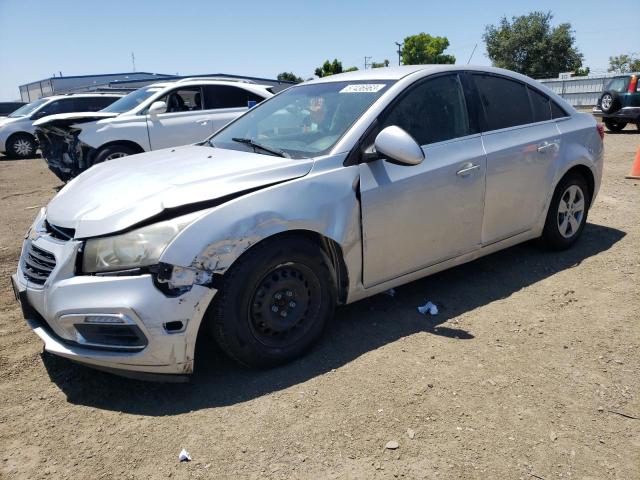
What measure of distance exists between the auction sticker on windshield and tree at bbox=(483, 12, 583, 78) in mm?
52158

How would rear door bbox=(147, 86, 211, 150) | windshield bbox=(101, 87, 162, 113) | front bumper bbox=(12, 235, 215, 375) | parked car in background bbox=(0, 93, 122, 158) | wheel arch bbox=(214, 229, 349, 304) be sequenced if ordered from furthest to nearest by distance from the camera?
1. parked car in background bbox=(0, 93, 122, 158)
2. windshield bbox=(101, 87, 162, 113)
3. rear door bbox=(147, 86, 211, 150)
4. wheel arch bbox=(214, 229, 349, 304)
5. front bumper bbox=(12, 235, 215, 375)

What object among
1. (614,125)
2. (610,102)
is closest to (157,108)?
(610,102)

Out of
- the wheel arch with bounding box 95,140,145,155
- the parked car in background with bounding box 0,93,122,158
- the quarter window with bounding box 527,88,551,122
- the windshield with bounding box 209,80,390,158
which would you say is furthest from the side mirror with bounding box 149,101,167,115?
the parked car in background with bounding box 0,93,122,158

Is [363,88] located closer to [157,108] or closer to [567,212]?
[567,212]

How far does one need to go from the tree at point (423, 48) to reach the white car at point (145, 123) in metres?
59.6

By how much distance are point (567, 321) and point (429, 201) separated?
4.14 ft

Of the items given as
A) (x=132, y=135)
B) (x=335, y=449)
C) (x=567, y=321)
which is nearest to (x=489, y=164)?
(x=567, y=321)

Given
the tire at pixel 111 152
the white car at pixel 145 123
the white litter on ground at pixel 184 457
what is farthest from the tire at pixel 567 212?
the tire at pixel 111 152

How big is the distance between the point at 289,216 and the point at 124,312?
39.1 inches

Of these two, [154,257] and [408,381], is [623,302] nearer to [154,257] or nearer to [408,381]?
[408,381]

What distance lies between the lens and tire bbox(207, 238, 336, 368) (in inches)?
109

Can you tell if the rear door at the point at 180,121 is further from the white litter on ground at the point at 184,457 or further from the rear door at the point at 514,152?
the white litter on ground at the point at 184,457

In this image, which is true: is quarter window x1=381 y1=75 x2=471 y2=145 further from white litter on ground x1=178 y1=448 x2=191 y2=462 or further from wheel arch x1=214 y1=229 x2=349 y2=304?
white litter on ground x1=178 y1=448 x2=191 y2=462

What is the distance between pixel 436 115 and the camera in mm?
3771
